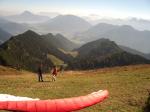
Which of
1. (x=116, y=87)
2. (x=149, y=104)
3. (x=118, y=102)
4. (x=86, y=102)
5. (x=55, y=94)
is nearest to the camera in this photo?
(x=86, y=102)

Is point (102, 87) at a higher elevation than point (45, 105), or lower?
lower

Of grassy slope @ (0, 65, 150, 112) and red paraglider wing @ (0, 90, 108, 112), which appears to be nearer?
red paraglider wing @ (0, 90, 108, 112)

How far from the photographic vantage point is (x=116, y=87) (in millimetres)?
37125

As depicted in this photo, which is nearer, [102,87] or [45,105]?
[45,105]

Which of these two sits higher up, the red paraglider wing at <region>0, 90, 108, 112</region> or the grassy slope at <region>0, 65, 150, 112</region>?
the red paraglider wing at <region>0, 90, 108, 112</region>

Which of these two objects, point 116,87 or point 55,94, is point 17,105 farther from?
point 116,87

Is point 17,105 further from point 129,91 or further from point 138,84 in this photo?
point 138,84

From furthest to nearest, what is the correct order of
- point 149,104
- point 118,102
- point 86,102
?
point 118,102 → point 149,104 → point 86,102

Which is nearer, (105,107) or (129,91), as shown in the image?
(105,107)

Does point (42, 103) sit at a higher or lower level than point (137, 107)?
higher

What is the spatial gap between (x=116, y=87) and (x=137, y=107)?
28.9ft

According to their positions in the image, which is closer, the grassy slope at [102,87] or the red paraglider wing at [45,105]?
the red paraglider wing at [45,105]

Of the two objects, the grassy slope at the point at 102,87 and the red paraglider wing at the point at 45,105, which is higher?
the red paraglider wing at the point at 45,105

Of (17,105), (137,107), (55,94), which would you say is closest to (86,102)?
(17,105)
